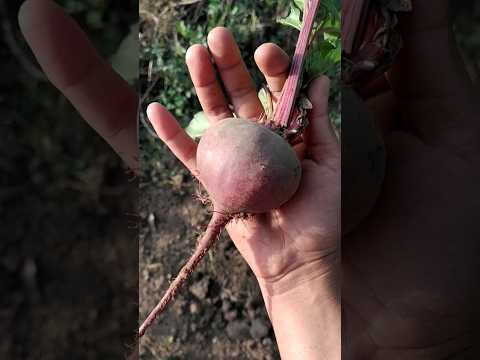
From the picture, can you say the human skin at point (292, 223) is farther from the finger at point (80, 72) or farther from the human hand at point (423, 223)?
the finger at point (80, 72)

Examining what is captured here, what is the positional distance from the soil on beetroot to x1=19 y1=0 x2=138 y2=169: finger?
0.93 metres

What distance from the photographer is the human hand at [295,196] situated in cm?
74

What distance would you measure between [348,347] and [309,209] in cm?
44

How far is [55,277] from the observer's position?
8.0 inches

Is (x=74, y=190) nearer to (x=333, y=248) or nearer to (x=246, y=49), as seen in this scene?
(x=333, y=248)

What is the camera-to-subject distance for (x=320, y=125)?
30.3 inches

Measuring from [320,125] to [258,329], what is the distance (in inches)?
24.9

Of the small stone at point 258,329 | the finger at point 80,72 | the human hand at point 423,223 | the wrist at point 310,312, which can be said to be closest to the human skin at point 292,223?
the wrist at point 310,312

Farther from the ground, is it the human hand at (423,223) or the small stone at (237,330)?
the human hand at (423,223)

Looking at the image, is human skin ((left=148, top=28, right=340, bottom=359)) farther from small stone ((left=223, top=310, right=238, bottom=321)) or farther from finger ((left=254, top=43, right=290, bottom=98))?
small stone ((left=223, top=310, right=238, bottom=321))

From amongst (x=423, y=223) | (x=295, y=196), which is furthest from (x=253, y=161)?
(x=423, y=223)

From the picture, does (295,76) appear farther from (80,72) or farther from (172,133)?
(80,72)

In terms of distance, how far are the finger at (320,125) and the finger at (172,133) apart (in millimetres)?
249

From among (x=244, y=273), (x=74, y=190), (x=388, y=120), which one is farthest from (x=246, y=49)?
(x=74, y=190)
